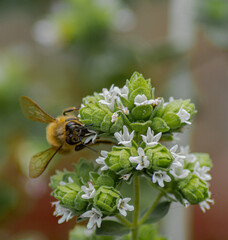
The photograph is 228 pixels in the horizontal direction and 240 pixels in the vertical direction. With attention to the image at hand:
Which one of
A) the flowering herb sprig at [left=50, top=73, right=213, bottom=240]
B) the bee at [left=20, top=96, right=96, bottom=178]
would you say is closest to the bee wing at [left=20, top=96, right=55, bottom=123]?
the bee at [left=20, top=96, right=96, bottom=178]

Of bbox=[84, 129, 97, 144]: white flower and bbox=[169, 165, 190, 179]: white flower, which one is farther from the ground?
bbox=[84, 129, 97, 144]: white flower

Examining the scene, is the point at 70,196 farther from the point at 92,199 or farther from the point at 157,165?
the point at 157,165

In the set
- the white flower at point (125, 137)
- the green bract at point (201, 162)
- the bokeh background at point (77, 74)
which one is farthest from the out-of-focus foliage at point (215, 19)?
the white flower at point (125, 137)

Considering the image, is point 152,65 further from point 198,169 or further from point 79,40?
point 198,169

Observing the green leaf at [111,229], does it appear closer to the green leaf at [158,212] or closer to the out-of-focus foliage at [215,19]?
the green leaf at [158,212]

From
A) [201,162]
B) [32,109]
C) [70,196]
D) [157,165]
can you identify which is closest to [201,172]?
[201,162]

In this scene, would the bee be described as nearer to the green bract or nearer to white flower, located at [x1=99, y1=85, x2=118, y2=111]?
white flower, located at [x1=99, y1=85, x2=118, y2=111]

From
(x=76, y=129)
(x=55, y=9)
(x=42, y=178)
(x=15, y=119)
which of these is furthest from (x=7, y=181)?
(x=76, y=129)
